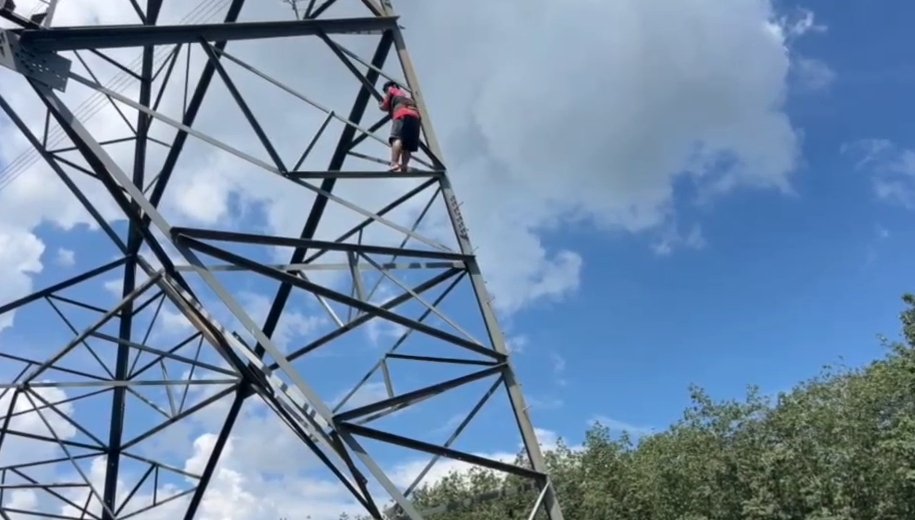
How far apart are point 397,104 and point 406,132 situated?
0.39m

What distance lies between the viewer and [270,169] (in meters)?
8.04

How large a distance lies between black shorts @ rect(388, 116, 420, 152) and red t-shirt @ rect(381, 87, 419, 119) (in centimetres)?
7

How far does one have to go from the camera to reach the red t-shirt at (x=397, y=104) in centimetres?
913

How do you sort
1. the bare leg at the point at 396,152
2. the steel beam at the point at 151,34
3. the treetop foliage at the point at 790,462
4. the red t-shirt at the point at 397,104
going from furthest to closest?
the treetop foliage at the point at 790,462
the red t-shirt at the point at 397,104
the bare leg at the point at 396,152
the steel beam at the point at 151,34

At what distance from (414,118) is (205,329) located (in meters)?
3.41

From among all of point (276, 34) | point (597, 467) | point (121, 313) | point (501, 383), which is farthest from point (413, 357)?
Result: point (597, 467)

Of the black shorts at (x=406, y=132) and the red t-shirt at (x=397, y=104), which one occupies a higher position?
the red t-shirt at (x=397, y=104)

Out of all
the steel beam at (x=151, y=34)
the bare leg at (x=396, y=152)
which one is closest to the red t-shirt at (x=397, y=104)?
the bare leg at (x=396, y=152)

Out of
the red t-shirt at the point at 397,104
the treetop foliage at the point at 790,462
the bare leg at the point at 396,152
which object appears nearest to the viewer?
the bare leg at the point at 396,152

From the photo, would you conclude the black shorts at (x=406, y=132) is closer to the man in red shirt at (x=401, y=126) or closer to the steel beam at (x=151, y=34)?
the man in red shirt at (x=401, y=126)

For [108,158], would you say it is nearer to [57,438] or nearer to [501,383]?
[501,383]

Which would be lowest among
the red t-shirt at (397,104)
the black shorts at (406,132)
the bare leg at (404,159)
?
the bare leg at (404,159)

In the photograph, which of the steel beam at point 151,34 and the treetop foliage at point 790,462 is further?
the treetop foliage at point 790,462

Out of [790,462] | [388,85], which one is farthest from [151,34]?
[790,462]
